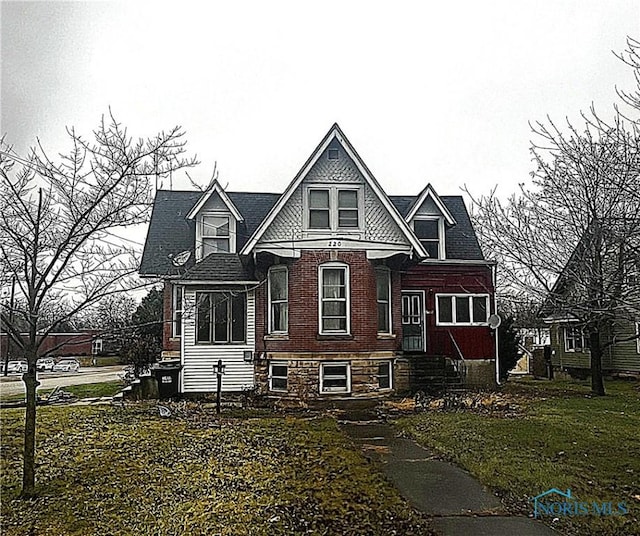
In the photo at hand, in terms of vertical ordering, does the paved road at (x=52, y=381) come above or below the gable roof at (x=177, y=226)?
below

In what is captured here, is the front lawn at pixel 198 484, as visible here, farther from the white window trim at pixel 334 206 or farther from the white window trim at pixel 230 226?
the white window trim at pixel 230 226

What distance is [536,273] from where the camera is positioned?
13.9m

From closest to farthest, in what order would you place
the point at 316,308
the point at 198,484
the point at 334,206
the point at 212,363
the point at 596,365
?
the point at 198,484, the point at 316,308, the point at 334,206, the point at 212,363, the point at 596,365

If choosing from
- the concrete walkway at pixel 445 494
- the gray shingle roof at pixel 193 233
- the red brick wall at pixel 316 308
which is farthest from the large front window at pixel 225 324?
the concrete walkway at pixel 445 494

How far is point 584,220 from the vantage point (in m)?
13.5

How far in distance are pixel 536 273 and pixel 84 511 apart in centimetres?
1041

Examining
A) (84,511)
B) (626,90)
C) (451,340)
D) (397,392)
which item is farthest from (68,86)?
(451,340)

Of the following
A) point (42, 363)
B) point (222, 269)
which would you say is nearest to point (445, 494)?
point (222, 269)

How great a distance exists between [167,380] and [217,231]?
4.98 metres

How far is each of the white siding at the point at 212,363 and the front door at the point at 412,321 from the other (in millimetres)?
5495

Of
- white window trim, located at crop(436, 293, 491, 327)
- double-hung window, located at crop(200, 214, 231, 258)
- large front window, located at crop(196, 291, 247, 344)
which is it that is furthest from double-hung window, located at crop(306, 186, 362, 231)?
white window trim, located at crop(436, 293, 491, 327)

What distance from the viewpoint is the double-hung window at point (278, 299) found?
1770 cm

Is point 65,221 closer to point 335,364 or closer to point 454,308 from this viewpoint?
point 335,364

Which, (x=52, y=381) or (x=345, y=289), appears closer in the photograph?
(x=345, y=289)
